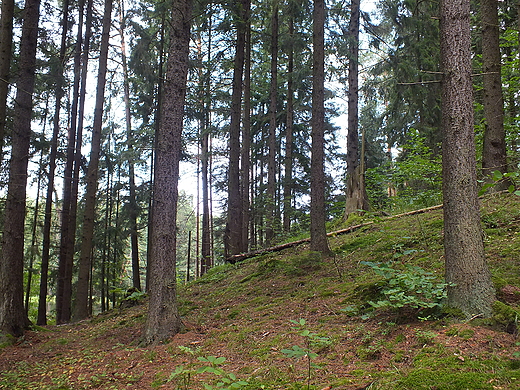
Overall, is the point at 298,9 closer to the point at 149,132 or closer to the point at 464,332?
the point at 149,132

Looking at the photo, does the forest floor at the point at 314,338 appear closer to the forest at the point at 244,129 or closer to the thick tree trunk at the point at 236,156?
the forest at the point at 244,129

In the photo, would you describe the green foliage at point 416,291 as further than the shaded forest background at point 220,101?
No

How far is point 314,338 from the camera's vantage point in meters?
3.30

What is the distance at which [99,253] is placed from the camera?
66.4 ft

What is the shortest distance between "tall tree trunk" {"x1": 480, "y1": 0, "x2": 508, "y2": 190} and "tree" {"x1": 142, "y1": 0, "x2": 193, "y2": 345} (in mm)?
6310

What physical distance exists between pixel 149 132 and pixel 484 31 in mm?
14026

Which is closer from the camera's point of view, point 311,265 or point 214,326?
point 214,326

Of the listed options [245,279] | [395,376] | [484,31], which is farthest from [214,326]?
[484,31]

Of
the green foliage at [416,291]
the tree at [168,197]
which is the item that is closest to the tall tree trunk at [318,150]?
the tree at [168,197]

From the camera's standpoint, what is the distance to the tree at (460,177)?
3.57 meters

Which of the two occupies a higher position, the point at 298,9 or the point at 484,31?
the point at 298,9

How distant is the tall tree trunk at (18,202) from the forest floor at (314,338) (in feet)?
2.13

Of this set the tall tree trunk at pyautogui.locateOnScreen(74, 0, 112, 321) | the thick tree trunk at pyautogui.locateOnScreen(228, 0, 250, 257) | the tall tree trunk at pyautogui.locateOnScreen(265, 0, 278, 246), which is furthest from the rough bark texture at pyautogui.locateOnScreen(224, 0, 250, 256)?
the tall tree trunk at pyautogui.locateOnScreen(74, 0, 112, 321)

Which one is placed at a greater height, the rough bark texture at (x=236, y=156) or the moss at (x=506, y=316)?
the rough bark texture at (x=236, y=156)
